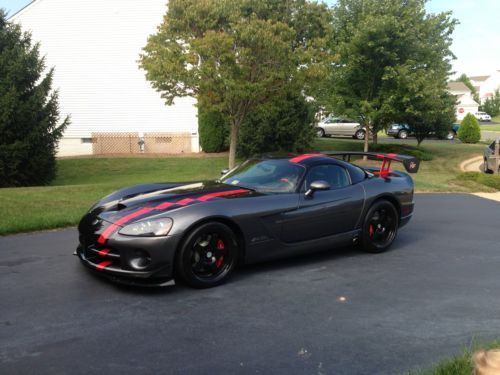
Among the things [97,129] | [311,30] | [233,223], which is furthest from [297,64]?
[97,129]

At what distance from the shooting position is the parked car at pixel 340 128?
3622cm

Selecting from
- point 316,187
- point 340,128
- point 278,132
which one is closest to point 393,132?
point 340,128

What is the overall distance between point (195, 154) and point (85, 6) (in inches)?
369

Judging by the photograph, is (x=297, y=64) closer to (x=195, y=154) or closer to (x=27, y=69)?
(x=27, y=69)

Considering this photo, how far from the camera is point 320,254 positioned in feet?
20.9

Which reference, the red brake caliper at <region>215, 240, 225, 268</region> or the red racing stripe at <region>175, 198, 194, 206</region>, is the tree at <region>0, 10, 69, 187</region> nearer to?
the red racing stripe at <region>175, 198, 194, 206</region>

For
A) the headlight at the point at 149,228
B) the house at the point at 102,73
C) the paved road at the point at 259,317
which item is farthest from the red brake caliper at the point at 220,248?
the house at the point at 102,73

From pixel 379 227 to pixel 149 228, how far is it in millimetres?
3308

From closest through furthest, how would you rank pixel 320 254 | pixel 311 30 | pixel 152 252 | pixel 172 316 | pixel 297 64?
pixel 172 316 < pixel 152 252 < pixel 320 254 < pixel 297 64 < pixel 311 30

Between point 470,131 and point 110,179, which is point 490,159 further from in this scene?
point 470,131

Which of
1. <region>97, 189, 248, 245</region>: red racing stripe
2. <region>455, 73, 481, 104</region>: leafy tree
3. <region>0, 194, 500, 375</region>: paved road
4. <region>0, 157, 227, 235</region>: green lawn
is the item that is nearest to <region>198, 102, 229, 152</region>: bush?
<region>0, 157, 227, 235</region>: green lawn

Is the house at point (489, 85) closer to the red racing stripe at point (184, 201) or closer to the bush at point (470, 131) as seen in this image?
the bush at point (470, 131)

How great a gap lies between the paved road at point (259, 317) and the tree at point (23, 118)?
30.5ft


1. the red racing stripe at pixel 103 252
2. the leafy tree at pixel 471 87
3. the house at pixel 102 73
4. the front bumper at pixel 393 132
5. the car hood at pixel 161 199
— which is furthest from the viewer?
the leafy tree at pixel 471 87
